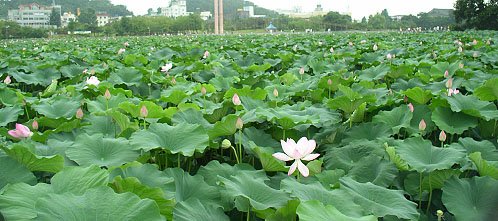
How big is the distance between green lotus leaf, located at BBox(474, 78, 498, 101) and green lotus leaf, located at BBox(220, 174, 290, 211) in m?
1.56

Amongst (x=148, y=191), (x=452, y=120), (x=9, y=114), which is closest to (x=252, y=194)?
(x=148, y=191)

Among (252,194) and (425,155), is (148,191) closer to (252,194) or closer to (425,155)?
(252,194)

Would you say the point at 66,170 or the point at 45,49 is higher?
the point at 45,49

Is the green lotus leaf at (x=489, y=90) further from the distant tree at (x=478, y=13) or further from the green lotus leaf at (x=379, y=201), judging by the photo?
the distant tree at (x=478, y=13)

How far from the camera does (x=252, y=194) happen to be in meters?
1.03

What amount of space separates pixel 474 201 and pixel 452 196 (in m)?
0.07

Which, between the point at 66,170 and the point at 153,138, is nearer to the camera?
the point at 66,170

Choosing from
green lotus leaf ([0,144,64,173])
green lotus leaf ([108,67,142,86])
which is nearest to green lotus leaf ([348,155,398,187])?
green lotus leaf ([0,144,64,173])

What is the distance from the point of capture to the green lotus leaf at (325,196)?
0.92m

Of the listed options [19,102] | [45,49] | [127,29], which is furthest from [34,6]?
[19,102]

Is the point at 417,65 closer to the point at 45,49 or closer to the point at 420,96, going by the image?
the point at 420,96

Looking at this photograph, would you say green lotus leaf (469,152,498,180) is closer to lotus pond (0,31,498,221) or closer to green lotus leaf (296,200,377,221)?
lotus pond (0,31,498,221)

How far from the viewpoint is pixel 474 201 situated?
3.55 ft

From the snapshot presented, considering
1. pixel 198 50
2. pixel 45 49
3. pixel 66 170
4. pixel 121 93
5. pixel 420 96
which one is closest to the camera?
pixel 66 170
